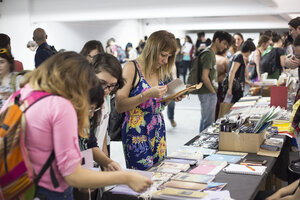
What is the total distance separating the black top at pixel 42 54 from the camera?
4859mm

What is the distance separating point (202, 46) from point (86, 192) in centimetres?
1072

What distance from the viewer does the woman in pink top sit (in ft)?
4.55

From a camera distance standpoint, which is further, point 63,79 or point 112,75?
point 112,75

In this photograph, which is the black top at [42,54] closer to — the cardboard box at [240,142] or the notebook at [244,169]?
the cardboard box at [240,142]

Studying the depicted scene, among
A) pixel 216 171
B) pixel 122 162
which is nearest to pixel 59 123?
pixel 216 171

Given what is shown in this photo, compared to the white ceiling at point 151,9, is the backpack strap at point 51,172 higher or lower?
lower

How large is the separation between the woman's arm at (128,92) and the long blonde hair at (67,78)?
1217 mm

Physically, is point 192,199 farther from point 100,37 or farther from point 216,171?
point 100,37

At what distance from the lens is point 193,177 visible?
2246mm

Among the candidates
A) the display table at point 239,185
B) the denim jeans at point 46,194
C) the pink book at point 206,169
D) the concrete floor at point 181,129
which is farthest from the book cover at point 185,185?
the concrete floor at point 181,129

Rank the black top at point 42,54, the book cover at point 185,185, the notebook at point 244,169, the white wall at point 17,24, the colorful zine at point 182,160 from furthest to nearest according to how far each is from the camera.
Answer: the white wall at point 17,24, the black top at point 42,54, the colorful zine at point 182,160, the notebook at point 244,169, the book cover at point 185,185

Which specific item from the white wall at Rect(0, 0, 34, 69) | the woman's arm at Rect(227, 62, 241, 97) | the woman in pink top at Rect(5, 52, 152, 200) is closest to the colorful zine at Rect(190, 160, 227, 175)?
the woman in pink top at Rect(5, 52, 152, 200)

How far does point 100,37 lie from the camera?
12453mm

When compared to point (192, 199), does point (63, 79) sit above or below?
above
